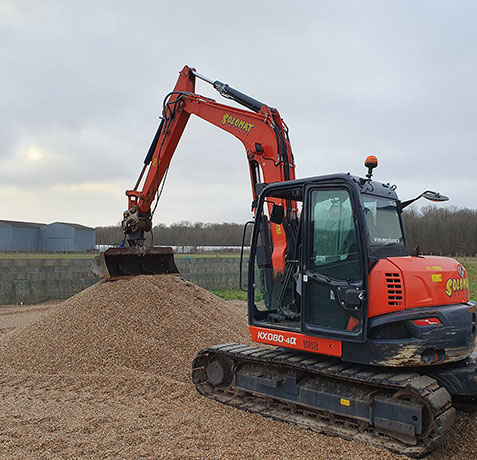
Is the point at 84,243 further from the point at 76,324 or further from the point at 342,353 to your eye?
the point at 342,353

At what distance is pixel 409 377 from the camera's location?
4.20m

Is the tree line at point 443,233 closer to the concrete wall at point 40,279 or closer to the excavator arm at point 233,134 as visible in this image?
the concrete wall at point 40,279

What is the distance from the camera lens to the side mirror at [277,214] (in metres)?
5.29

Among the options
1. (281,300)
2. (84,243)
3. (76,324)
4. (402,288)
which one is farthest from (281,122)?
(84,243)

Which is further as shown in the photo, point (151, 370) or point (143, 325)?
point (143, 325)

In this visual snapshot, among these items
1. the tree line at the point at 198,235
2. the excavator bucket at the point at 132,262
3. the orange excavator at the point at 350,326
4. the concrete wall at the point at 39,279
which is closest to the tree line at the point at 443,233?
the tree line at the point at 198,235

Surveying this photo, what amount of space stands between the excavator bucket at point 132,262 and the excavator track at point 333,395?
3369 mm

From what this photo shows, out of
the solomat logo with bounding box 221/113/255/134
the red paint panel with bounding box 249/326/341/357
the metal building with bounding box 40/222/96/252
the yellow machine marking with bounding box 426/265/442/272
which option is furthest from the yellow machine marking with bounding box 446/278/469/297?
the metal building with bounding box 40/222/96/252

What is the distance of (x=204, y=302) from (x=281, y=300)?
3509 mm

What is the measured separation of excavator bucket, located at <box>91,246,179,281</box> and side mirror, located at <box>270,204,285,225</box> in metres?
4.04

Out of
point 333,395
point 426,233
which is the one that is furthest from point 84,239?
point 333,395

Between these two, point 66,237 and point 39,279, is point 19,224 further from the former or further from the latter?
point 39,279

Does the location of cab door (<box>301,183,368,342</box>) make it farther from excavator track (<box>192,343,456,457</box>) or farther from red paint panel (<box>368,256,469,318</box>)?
excavator track (<box>192,343,456,457</box>)

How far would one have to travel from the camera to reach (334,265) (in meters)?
4.61
